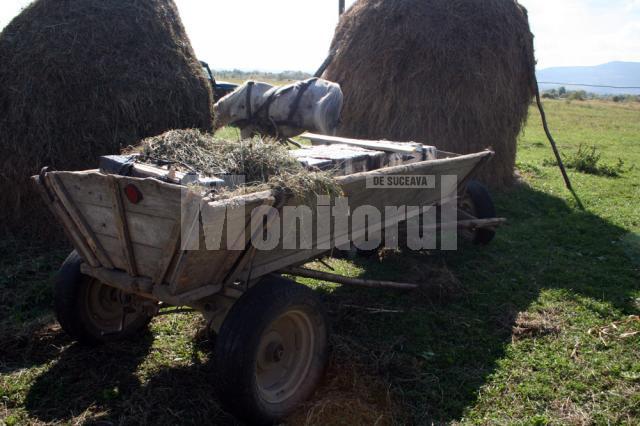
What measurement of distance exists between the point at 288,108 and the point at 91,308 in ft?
11.0

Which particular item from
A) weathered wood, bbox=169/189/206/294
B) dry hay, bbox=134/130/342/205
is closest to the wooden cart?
weathered wood, bbox=169/189/206/294

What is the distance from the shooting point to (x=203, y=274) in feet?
9.93

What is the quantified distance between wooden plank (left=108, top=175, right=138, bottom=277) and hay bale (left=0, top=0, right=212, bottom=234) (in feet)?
11.3

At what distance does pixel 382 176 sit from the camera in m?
3.90

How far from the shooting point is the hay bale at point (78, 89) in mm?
5906

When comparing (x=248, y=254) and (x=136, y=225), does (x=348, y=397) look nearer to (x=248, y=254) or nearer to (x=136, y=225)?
(x=248, y=254)

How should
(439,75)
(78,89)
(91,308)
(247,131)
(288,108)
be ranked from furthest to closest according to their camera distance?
(439,75) < (247,131) < (288,108) < (78,89) < (91,308)

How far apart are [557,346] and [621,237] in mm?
3575

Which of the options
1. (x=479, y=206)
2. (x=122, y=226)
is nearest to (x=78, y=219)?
(x=122, y=226)

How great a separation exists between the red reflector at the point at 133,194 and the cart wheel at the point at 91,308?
3.34ft

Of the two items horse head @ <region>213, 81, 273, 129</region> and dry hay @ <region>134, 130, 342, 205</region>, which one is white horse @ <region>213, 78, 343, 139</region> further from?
dry hay @ <region>134, 130, 342, 205</region>

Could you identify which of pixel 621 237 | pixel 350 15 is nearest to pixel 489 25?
pixel 350 15

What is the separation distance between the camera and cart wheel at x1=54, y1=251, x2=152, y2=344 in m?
3.61

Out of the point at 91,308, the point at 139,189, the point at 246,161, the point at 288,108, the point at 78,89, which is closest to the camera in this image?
the point at 139,189
